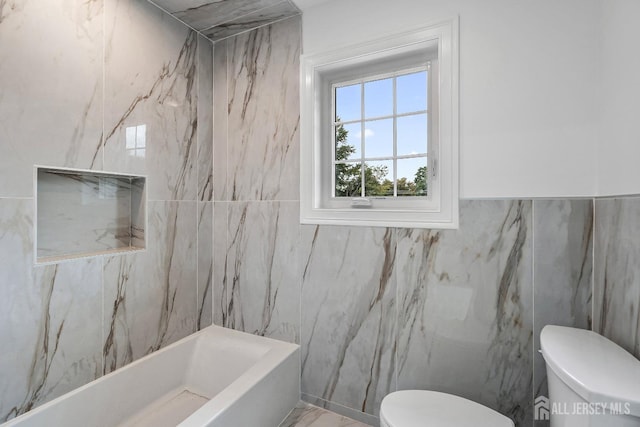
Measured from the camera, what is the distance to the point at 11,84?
3.82ft

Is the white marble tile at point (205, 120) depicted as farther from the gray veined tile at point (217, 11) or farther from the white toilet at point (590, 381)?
the white toilet at point (590, 381)

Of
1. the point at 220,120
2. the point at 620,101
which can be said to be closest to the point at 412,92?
the point at 620,101

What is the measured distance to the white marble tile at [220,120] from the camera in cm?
204

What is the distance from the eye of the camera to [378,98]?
5.68 feet

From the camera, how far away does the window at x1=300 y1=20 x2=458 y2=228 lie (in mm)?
1436

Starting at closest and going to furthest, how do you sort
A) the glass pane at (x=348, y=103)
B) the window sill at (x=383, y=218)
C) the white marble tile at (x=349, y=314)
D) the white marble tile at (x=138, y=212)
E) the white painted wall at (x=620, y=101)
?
the white painted wall at (x=620, y=101) → the window sill at (x=383, y=218) → the white marble tile at (x=349, y=314) → the white marble tile at (x=138, y=212) → the glass pane at (x=348, y=103)

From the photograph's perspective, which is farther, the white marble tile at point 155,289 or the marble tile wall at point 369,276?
the white marble tile at point 155,289

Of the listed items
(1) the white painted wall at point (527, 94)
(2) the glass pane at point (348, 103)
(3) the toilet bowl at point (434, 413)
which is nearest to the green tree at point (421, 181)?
(1) the white painted wall at point (527, 94)

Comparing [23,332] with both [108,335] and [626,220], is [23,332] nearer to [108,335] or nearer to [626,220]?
[108,335]

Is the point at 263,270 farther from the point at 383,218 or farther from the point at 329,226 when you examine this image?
the point at 383,218

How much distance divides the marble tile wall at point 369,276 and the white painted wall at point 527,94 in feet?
0.40

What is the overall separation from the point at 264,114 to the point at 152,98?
24.8 inches

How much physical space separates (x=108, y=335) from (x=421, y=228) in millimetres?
1648

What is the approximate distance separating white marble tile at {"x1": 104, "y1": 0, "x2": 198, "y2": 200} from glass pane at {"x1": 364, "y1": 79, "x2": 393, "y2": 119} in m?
1.11
